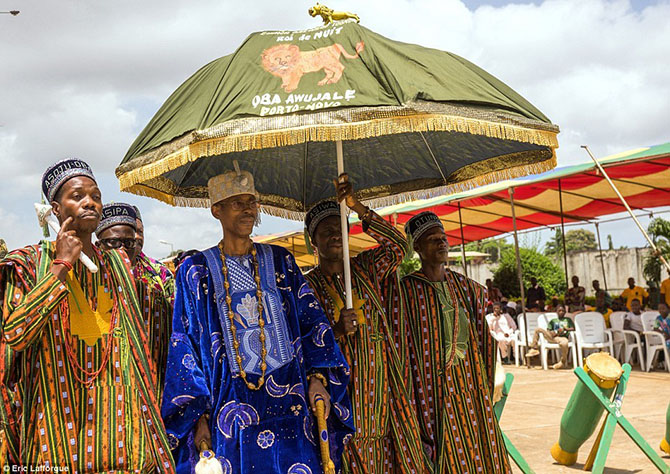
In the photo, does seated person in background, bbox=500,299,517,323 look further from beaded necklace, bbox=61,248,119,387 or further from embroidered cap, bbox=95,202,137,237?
beaded necklace, bbox=61,248,119,387

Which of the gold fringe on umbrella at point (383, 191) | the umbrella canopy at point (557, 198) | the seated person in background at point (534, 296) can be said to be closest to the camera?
the gold fringe on umbrella at point (383, 191)

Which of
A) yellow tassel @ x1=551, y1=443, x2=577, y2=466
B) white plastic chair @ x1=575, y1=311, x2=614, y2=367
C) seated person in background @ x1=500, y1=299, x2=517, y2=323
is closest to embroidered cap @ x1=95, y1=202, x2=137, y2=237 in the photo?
yellow tassel @ x1=551, y1=443, x2=577, y2=466

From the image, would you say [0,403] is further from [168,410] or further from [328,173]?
[328,173]

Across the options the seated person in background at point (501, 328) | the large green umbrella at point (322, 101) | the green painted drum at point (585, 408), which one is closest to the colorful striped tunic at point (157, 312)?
the large green umbrella at point (322, 101)

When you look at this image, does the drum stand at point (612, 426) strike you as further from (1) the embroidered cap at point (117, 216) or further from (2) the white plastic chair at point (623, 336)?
(2) the white plastic chair at point (623, 336)

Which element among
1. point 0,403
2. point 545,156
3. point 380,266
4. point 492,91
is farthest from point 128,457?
point 545,156

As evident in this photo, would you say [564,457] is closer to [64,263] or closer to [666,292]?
[64,263]

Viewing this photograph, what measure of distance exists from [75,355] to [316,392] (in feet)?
3.74

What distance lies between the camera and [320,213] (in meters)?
4.66

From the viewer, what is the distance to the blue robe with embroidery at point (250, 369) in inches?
135

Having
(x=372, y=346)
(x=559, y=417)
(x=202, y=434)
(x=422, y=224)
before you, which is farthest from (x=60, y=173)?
(x=559, y=417)

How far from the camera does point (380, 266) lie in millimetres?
4527

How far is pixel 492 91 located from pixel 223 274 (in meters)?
1.56

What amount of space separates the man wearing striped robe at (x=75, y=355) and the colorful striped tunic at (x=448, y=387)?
191cm
